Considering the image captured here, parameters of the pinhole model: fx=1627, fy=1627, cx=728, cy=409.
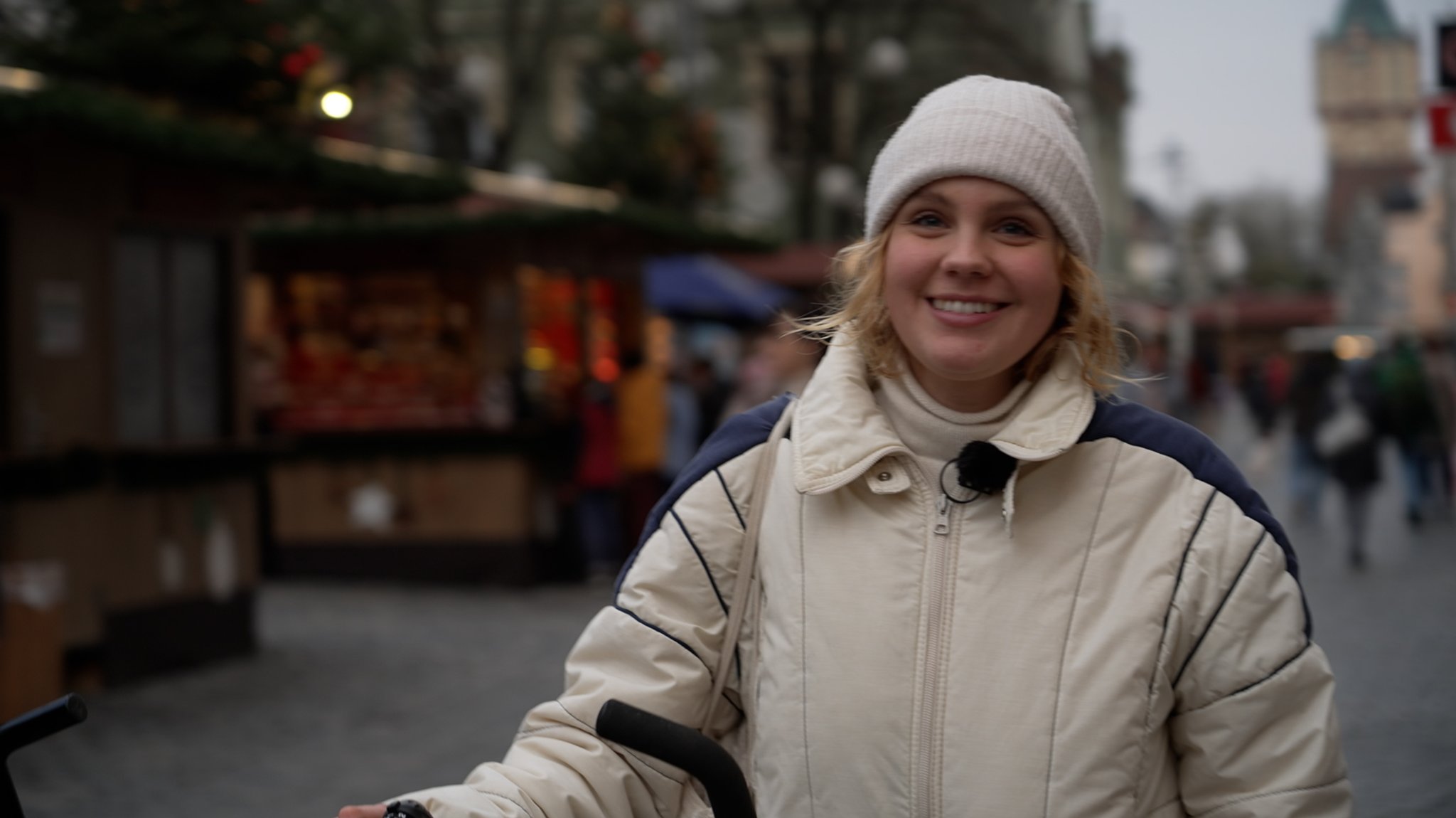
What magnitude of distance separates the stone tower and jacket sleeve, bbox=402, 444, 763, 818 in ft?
329

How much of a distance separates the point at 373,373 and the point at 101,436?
5.58m

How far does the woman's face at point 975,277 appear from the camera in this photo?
2129 millimetres

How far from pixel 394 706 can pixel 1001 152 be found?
694 centimetres

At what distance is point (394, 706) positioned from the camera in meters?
8.45

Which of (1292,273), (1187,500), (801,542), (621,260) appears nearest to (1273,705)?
(1187,500)

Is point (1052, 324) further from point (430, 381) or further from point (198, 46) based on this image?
point (430, 381)

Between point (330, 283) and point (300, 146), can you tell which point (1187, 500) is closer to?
point (300, 146)

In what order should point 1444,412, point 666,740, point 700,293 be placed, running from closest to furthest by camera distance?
point 666,740 → point 1444,412 → point 700,293

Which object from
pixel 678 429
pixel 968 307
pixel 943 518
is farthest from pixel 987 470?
pixel 678 429

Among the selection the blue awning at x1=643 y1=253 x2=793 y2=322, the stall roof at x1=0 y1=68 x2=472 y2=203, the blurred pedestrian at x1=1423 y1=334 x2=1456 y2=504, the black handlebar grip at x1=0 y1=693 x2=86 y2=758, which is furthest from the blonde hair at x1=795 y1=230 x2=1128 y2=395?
the blue awning at x1=643 y1=253 x2=793 y2=322

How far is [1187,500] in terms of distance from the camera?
206 cm

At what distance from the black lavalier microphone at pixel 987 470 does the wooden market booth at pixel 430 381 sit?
37.7 feet

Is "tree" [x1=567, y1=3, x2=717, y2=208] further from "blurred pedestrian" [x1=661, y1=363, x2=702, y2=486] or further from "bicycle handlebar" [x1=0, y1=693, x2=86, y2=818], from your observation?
"bicycle handlebar" [x1=0, y1=693, x2=86, y2=818]

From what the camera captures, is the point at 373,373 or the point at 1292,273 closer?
the point at 373,373
